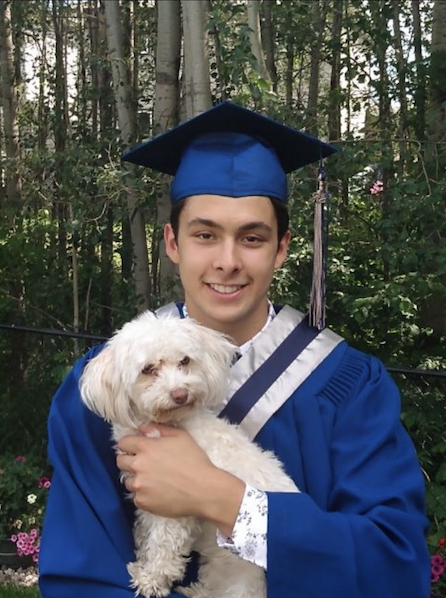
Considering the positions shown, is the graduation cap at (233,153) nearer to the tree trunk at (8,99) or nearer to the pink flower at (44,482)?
Answer: the pink flower at (44,482)

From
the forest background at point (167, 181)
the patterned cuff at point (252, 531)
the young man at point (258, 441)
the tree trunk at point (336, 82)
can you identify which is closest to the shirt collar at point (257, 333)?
the young man at point (258, 441)

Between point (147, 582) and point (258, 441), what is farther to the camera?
point (258, 441)

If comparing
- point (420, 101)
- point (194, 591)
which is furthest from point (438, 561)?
point (420, 101)

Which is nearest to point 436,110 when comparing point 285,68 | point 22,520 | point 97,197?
point 97,197

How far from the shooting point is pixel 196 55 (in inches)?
160

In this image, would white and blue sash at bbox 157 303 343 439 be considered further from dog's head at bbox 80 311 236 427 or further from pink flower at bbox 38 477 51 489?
pink flower at bbox 38 477 51 489

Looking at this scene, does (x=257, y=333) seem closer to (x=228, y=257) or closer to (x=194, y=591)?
(x=228, y=257)

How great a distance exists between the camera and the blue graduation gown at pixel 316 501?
168 cm

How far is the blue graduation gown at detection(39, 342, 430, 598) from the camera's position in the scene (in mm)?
1677

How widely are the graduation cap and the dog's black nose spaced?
0.51m

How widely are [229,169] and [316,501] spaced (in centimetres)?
91

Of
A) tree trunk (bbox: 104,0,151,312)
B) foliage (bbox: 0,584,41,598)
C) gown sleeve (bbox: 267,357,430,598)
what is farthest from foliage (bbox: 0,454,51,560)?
gown sleeve (bbox: 267,357,430,598)

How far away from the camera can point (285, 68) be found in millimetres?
8992

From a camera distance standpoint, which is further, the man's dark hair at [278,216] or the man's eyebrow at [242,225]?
the man's dark hair at [278,216]
